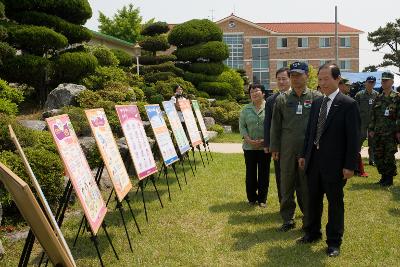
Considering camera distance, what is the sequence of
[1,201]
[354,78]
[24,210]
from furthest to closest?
[354,78] < [1,201] < [24,210]

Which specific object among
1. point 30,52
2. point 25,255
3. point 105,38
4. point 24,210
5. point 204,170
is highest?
point 105,38

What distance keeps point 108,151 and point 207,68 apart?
21.7 meters

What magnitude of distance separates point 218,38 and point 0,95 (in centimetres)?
1814

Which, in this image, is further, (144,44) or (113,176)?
(144,44)

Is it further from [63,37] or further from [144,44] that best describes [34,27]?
[144,44]

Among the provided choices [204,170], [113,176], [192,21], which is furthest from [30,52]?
[192,21]

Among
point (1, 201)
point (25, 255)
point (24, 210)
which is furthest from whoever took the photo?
point (1, 201)

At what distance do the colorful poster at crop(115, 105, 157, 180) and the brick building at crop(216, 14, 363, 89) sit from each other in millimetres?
51398

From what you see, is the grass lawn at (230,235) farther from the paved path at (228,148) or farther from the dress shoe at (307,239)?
the paved path at (228,148)

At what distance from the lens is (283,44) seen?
56750mm

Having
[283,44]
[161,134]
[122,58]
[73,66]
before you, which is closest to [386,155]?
[161,134]

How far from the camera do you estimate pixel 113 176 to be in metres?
4.76

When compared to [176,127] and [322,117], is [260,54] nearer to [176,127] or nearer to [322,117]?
[176,127]

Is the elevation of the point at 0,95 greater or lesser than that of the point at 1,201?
greater
